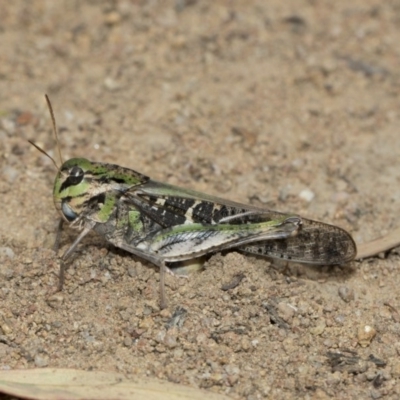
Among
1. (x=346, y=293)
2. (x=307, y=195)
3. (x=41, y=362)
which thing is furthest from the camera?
(x=307, y=195)

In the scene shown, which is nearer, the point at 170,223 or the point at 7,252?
the point at 170,223

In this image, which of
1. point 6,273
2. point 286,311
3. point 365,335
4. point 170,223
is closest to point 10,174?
point 6,273

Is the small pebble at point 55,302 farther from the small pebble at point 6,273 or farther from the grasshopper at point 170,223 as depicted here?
the small pebble at point 6,273

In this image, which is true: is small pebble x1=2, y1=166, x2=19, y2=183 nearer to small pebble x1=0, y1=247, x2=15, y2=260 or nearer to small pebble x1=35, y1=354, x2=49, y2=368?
small pebble x1=0, y1=247, x2=15, y2=260

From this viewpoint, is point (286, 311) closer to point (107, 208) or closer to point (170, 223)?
point (170, 223)

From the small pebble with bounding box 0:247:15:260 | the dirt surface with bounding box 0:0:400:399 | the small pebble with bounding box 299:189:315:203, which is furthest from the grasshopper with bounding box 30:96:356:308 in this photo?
the small pebble with bounding box 299:189:315:203

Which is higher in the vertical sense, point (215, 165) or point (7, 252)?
point (7, 252)

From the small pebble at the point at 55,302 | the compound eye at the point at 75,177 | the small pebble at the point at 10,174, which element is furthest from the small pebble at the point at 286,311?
the small pebble at the point at 10,174

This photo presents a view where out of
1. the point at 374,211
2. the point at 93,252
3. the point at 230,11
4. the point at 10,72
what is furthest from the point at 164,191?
the point at 230,11
